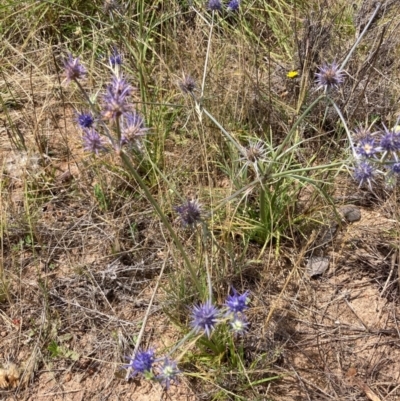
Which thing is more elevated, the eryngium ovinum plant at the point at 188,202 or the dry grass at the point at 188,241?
the eryngium ovinum plant at the point at 188,202

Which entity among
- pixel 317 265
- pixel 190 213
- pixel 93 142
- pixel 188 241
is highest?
pixel 93 142

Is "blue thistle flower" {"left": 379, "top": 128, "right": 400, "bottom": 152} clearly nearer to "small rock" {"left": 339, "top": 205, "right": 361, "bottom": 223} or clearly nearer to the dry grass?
the dry grass

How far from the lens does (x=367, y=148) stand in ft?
4.66

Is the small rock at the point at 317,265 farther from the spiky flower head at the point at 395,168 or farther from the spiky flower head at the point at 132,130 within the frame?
the spiky flower head at the point at 132,130

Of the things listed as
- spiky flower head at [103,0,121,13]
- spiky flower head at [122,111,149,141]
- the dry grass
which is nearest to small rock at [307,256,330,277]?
the dry grass

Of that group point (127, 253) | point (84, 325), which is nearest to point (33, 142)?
point (127, 253)

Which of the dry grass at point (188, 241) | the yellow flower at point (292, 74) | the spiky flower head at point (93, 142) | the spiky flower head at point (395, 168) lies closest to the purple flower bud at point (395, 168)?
the spiky flower head at point (395, 168)

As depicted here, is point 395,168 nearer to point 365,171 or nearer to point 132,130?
point 365,171

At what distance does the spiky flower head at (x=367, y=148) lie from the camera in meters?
1.42

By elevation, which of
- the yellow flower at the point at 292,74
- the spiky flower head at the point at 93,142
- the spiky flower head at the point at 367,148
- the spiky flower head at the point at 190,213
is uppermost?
the spiky flower head at the point at 93,142

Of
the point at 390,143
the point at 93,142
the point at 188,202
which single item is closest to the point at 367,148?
the point at 390,143

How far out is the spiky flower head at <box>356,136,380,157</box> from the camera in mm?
1419

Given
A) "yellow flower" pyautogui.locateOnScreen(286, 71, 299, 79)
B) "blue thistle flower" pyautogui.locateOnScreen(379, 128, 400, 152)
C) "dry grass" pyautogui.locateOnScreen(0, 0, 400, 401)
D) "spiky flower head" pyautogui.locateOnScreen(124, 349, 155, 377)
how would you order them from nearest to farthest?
"spiky flower head" pyautogui.locateOnScreen(124, 349, 155, 377), "blue thistle flower" pyautogui.locateOnScreen(379, 128, 400, 152), "dry grass" pyautogui.locateOnScreen(0, 0, 400, 401), "yellow flower" pyautogui.locateOnScreen(286, 71, 299, 79)

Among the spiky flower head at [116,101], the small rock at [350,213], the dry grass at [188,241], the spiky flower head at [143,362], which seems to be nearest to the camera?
the spiky flower head at [116,101]
